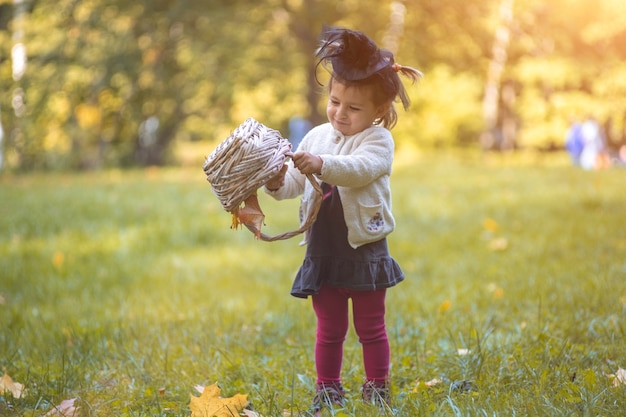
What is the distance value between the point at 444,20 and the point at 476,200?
27.4ft

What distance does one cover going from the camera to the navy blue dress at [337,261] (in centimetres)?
296

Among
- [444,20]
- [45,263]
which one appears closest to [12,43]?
[444,20]

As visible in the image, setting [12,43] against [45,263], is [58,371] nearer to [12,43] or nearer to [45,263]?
[45,263]

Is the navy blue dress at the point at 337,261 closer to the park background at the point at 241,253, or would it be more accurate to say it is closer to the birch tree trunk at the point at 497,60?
the park background at the point at 241,253

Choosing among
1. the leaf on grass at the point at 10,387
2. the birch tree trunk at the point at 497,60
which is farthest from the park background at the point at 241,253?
the birch tree trunk at the point at 497,60

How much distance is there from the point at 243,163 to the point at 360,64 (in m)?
0.64

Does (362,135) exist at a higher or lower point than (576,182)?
higher

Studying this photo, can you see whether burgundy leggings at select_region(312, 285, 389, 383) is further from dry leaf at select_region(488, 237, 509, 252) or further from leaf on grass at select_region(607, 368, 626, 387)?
dry leaf at select_region(488, 237, 509, 252)

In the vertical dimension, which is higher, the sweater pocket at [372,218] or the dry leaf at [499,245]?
the sweater pocket at [372,218]

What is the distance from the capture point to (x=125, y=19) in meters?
16.5

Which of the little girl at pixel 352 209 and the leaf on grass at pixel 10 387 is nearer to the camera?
the little girl at pixel 352 209

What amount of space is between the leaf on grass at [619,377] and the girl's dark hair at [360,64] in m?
1.38

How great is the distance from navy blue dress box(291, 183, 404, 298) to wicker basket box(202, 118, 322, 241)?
0.45 metres

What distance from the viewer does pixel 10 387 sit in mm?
3164
